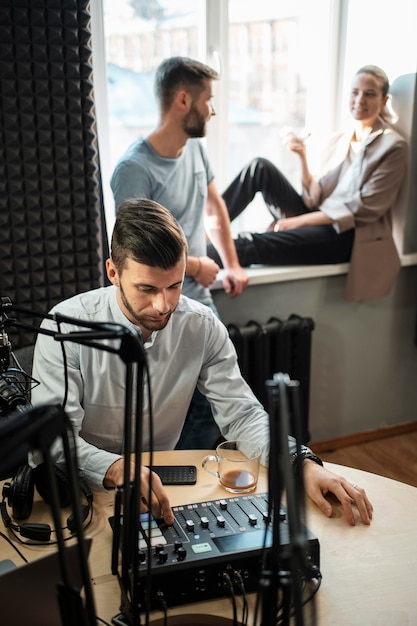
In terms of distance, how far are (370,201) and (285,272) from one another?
468mm

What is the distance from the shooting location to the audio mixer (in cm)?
98

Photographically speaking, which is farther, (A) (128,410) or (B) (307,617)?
(B) (307,617)

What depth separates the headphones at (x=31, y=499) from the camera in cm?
114

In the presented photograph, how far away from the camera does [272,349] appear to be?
108 inches

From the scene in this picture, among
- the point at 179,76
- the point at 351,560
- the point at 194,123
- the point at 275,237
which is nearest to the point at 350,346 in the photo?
the point at 275,237

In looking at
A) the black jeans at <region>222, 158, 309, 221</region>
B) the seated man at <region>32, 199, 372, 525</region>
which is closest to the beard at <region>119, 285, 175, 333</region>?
the seated man at <region>32, 199, 372, 525</region>

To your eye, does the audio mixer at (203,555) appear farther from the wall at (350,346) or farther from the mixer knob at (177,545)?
the wall at (350,346)

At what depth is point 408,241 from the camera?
298 centimetres

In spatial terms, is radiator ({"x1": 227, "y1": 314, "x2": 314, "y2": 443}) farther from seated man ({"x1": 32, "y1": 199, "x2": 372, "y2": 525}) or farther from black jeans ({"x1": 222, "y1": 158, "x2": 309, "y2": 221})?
seated man ({"x1": 32, "y1": 199, "x2": 372, "y2": 525})

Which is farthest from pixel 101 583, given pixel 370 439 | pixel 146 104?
pixel 370 439

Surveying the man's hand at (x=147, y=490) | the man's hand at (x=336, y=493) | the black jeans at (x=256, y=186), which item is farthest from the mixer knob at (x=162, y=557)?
the black jeans at (x=256, y=186)

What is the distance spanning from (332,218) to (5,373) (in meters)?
1.96

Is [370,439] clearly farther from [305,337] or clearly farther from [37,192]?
[37,192]

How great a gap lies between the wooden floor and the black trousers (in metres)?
0.91
